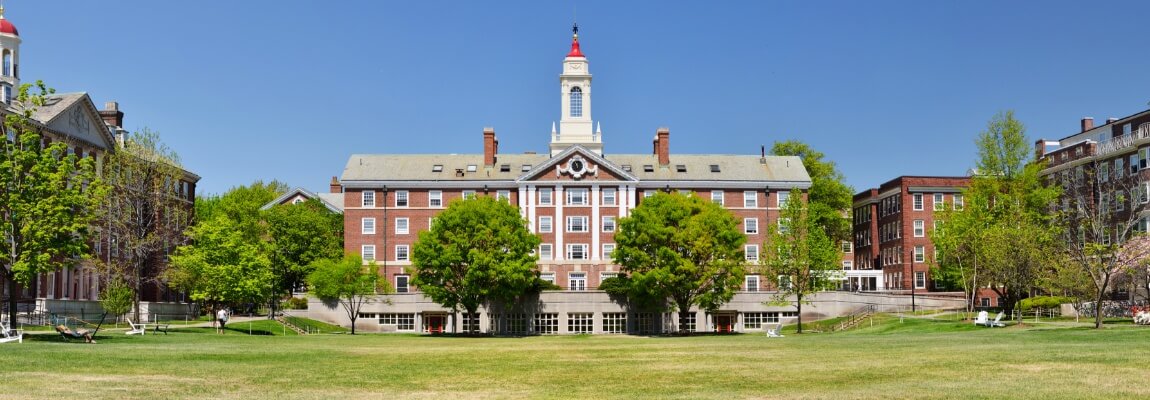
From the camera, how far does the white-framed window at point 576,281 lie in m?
93.3

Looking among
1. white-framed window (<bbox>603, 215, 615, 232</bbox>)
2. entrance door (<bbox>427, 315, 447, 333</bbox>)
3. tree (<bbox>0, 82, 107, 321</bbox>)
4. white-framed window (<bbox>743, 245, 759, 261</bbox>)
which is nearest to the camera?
tree (<bbox>0, 82, 107, 321</bbox>)

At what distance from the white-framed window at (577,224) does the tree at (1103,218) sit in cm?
3487

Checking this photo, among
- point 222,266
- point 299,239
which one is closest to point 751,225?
point 299,239

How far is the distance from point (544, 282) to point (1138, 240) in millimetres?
38794

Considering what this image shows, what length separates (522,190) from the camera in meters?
93.5

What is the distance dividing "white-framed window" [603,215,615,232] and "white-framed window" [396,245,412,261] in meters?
15.6

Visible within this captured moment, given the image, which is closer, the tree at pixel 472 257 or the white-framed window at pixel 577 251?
the tree at pixel 472 257

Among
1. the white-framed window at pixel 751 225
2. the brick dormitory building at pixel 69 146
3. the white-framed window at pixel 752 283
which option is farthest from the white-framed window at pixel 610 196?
the brick dormitory building at pixel 69 146

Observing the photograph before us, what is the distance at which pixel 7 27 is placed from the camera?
75.0m

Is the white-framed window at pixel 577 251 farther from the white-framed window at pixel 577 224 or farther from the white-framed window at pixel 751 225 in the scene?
the white-framed window at pixel 751 225

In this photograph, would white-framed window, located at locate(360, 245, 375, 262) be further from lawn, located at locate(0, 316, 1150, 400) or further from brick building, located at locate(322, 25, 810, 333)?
lawn, located at locate(0, 316, 1150, 400)

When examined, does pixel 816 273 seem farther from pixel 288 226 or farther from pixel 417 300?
pixel 288 226

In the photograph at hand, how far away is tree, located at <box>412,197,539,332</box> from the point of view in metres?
78.2

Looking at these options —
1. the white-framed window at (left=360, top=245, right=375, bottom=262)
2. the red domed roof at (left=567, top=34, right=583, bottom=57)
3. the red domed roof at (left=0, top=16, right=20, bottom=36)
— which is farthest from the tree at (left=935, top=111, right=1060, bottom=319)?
the red domed roof at (left=0, top=16, right=20, bottom=36)
